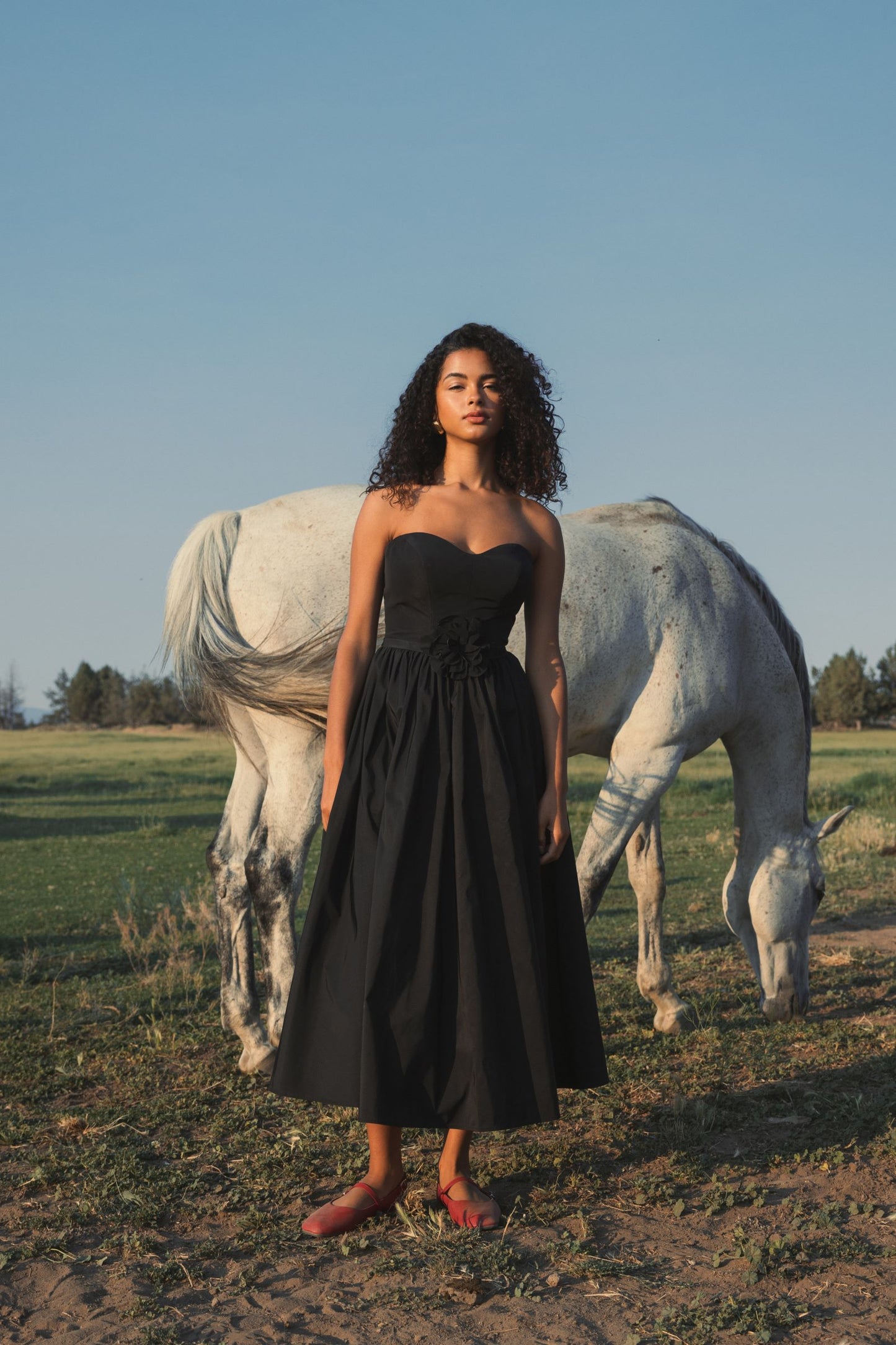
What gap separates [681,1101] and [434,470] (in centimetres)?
248

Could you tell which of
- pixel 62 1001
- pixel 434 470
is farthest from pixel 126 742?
pixel 434 470

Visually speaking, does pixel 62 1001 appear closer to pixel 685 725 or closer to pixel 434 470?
pixel 685 725

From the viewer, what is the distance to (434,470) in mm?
3600

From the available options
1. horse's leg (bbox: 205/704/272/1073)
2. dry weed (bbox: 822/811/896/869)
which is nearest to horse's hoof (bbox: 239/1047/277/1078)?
horse's leg (bbox: 205/704/272/1073)

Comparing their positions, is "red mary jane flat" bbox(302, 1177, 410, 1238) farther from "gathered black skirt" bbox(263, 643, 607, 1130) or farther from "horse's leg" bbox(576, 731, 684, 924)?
"horse's leg" bbox(576, 731, 684, 924)

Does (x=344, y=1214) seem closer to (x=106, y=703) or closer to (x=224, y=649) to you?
(x=224, y=649)

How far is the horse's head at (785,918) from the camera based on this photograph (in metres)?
5.50

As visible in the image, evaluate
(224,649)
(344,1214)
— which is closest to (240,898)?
(224,649)

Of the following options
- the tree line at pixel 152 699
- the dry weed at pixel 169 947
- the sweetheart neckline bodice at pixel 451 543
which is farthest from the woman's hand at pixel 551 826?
the tree line at pixel 152 699

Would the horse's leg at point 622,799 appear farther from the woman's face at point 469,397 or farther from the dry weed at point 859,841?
the dry weed at point 859,841

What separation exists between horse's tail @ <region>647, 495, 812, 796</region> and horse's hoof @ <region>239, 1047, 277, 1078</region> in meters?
3.02

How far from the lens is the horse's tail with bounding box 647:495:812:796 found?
5.73 meters

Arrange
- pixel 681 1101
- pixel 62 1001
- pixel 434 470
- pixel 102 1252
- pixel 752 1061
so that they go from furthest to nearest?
pixel 62 1001 < pixel 752 1061 < pixel 681 1101 < pixel 434 470 < pixel 102 1252

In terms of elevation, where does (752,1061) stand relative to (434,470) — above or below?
below
